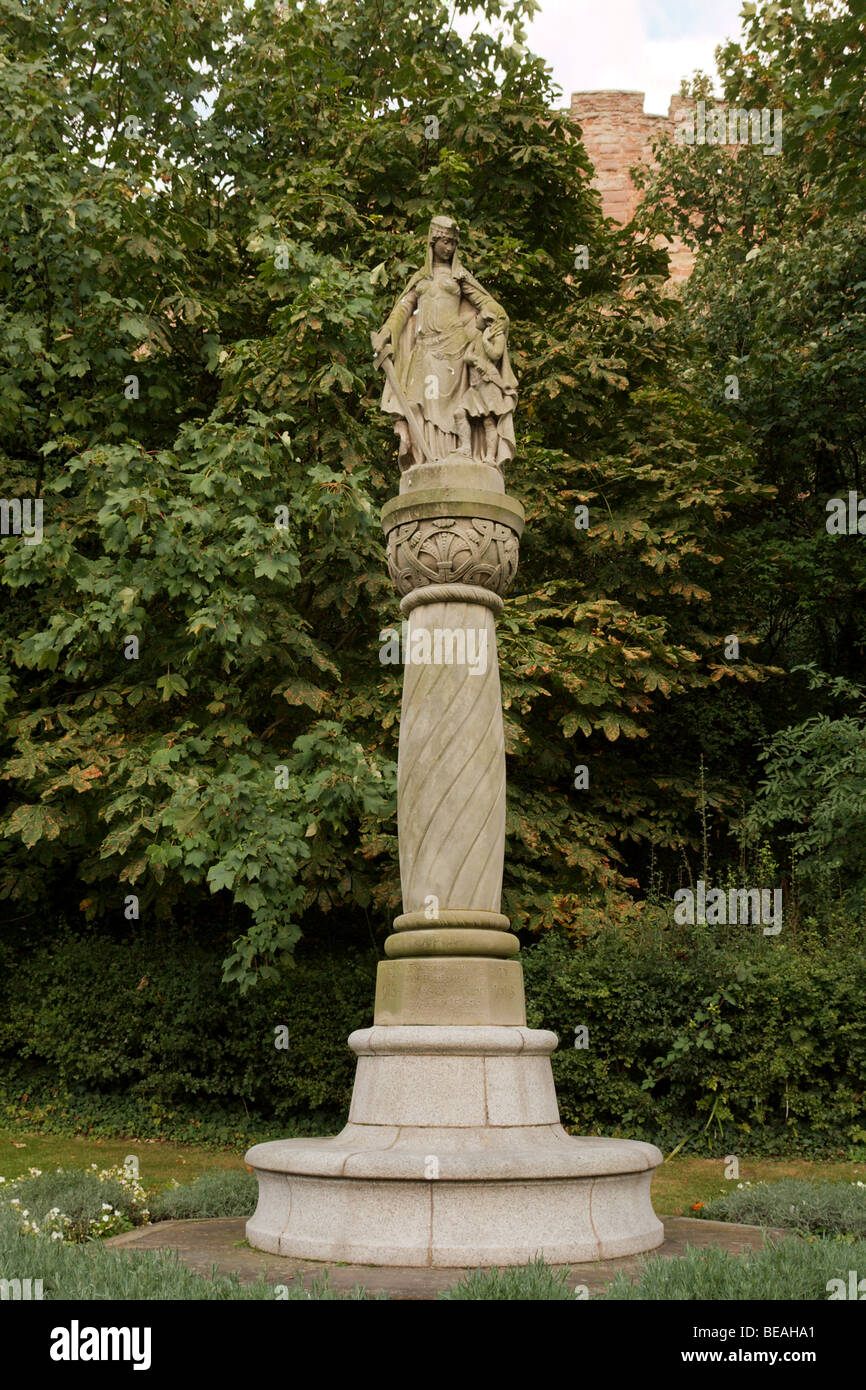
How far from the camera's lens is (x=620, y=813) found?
1433 centimetres

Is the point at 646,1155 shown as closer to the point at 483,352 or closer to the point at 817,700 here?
the point at 483,352

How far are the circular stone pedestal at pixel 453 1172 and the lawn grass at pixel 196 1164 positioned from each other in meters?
Result: 2.77

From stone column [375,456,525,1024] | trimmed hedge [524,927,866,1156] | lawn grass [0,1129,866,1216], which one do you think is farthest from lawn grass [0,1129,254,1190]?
stone column [375,456,525,1024]

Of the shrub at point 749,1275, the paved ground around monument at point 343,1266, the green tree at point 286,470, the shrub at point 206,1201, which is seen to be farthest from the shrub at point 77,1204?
the shrub at point 749,1275

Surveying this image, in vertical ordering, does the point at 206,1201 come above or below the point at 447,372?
below

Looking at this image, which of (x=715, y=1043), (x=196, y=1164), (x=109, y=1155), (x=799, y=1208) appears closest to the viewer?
(x=799, y=1208)

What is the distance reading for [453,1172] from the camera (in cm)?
538

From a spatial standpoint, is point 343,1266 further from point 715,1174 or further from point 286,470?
point 286,470

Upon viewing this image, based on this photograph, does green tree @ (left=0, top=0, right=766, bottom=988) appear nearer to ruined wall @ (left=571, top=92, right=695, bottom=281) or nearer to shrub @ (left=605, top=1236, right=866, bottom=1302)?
shrub @ (left=605, top=1236, right=866, bottom=1302)

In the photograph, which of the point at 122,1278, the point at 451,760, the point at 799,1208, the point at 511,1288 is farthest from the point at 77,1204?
the point at 799,1208

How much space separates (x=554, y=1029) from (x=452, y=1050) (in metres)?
5.53

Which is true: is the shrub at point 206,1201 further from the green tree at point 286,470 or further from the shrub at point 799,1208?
the shrub at point 799,1208

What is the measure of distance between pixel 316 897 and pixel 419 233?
7.20 m

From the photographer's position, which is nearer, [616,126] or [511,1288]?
[511,1288]
